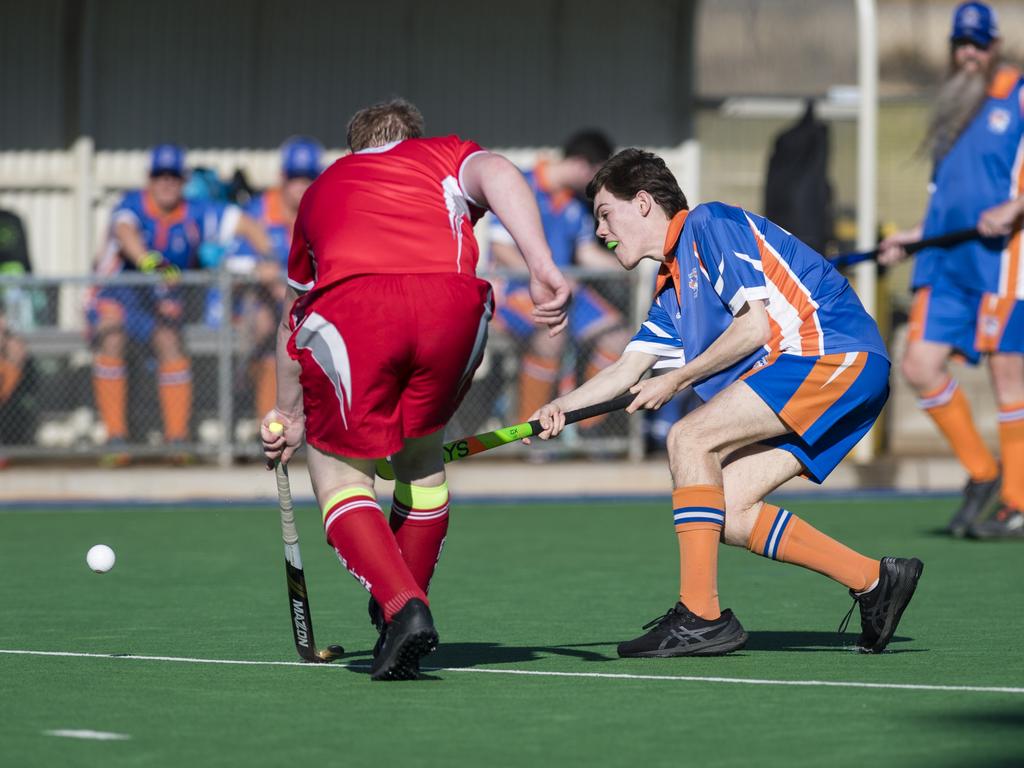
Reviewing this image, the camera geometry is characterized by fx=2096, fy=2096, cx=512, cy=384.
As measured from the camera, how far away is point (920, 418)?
14.2 metres

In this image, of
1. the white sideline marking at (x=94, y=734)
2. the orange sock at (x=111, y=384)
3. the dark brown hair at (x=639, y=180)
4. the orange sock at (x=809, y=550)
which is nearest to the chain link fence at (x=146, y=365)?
the orange sock at (x=111, y=384)

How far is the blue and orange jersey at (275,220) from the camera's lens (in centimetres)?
1345

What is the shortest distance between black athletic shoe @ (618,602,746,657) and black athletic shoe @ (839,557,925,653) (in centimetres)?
38

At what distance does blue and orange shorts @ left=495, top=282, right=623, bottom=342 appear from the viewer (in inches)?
514

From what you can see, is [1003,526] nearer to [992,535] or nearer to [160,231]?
[992,535]

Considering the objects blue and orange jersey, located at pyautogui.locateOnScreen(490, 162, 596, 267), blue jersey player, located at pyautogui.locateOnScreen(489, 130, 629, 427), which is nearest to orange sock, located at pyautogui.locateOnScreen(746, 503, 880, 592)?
blue jersey player, located at pyautogui.locateOnScreen(489, 130, 629, 427)

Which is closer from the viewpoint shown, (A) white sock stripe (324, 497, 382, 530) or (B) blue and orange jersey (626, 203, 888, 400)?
(A) white sock stripe (324, 497, 382, 530)

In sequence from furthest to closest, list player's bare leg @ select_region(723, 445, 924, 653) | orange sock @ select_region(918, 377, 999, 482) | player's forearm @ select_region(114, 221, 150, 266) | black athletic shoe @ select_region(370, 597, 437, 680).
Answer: player's forearm @ select_region(114, 221, 150, 266)
orange sock @ select_region(918, 377, 999, 482)
player's bare leg @ select_region(723, 445, 924, 653)
black athletic shoe @ select_region(370, 597, 437, 680)

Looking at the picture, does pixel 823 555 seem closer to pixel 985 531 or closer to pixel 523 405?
pixel 985 531

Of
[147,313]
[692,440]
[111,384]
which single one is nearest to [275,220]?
[147,313]

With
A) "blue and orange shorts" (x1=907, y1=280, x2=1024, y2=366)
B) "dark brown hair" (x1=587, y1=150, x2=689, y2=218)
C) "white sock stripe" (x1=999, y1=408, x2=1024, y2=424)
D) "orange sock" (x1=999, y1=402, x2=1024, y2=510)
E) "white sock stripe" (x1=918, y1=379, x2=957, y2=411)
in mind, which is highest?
"dark brown hair" (x1=587, y1=150, x2=689, y2=218)

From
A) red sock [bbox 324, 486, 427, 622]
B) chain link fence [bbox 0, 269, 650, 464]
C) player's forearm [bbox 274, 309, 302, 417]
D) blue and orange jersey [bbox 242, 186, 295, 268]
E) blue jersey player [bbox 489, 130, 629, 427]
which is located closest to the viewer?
red sock [bbox 324, 486, 427, 622]

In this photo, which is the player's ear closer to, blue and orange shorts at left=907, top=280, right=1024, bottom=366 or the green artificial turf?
the green artificial turf

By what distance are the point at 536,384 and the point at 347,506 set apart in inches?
287
